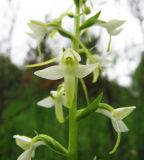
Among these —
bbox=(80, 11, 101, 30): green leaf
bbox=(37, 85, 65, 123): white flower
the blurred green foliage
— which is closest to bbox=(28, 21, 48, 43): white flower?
bbox=(80, 11, 101, 30): green leaf

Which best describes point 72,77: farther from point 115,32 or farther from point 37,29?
point 115,32

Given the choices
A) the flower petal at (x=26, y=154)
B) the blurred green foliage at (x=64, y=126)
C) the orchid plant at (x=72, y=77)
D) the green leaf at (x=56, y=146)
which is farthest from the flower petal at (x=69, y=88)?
the blurred green foliage at (x=64, y=126)

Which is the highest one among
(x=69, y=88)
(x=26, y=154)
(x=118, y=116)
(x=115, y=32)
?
(x=115, y=32)

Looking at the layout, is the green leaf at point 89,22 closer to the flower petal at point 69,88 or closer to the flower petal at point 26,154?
the flower petal at point 69,88

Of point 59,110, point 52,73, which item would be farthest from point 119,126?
point 52,73

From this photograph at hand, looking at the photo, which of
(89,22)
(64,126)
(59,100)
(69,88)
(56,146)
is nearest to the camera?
(69,88)

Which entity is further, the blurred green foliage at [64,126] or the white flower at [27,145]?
the blurred green foliage at [64,126]
